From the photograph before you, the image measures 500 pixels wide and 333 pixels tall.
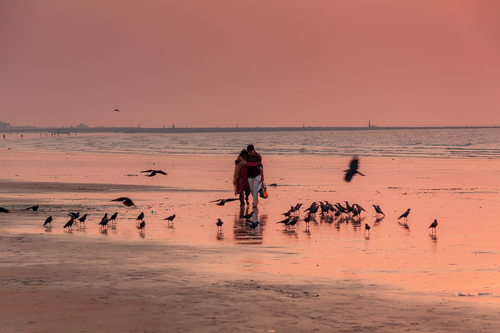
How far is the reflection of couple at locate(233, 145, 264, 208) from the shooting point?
65.5ft

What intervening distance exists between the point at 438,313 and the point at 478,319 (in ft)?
1.47

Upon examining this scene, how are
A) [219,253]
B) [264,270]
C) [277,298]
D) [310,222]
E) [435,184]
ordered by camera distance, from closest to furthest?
[277,298], [264,270], [219,253], [310,222], [435,184]

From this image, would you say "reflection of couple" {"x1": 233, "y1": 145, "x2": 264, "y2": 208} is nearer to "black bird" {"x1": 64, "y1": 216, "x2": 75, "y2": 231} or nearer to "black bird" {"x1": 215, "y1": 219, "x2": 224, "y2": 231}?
"black bird" {"x1": 215, "y1": 219, "x2": 224, "y2": 231}

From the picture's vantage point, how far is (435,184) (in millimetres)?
28438

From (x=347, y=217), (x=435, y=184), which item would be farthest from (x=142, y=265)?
(x=435, y=184)

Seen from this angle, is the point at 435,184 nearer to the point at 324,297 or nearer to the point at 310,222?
the point at 310,222

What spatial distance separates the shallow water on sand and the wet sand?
0.17 feet

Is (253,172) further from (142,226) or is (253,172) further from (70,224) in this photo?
(70,224)

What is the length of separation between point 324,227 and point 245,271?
19.1ft

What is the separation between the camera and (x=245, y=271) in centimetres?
1037

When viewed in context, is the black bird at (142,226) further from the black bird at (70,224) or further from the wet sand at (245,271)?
the black bird at (70,224)

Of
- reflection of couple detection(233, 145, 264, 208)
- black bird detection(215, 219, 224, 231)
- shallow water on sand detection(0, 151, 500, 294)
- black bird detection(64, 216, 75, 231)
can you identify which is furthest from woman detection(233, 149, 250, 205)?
black bird detection(64, 216, 75, 231)

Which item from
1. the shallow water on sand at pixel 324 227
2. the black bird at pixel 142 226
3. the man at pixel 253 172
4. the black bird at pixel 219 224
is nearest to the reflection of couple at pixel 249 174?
the man at pixel 253 172

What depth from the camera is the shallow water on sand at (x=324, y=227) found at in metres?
10.6
